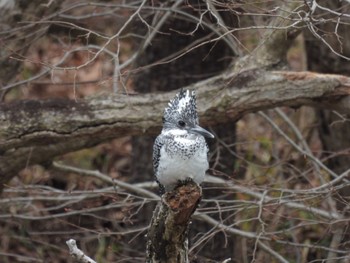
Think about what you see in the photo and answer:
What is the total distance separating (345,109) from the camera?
5336mm

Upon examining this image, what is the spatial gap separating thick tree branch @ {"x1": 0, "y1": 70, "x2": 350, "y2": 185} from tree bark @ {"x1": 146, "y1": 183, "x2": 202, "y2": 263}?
119 centimetres

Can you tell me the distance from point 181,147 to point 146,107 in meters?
0.94

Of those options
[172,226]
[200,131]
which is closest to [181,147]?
[200,131]

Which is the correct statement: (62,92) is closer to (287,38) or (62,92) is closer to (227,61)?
(227,61)

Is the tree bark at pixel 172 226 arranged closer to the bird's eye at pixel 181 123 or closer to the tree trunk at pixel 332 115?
the bird's eye at pixel 181 123

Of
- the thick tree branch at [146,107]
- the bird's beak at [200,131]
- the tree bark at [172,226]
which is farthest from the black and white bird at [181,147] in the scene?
the thick tree branch at [146,107]

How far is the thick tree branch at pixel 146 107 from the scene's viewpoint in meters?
5.16

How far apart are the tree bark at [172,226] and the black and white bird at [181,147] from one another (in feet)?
0.71

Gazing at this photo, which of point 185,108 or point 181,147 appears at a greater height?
point 185,108

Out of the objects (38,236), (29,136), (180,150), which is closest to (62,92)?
(38,236)

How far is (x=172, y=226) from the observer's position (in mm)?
4008

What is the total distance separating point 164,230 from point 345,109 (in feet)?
5.92

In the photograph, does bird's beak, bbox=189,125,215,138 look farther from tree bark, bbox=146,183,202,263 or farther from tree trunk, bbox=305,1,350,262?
tree trunk, bbox=305,1,350,262

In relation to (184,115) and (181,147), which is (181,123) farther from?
(181,147)
